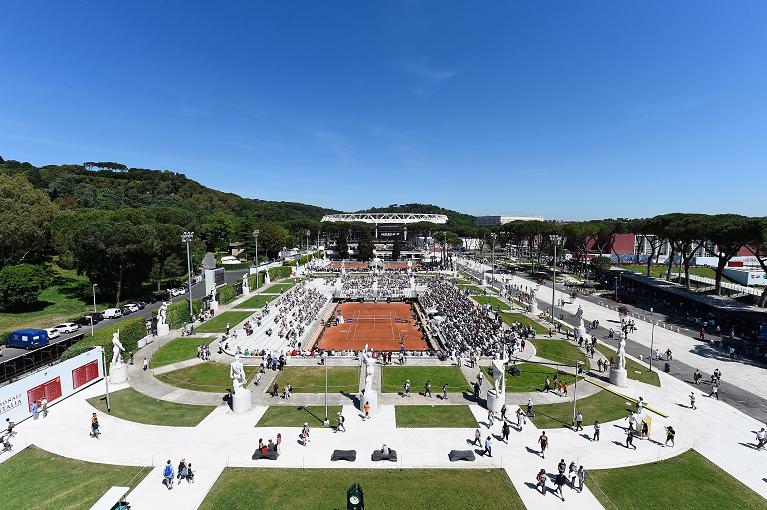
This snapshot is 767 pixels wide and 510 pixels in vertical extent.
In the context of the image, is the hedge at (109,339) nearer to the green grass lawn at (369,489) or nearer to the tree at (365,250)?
the green grass lawn at (369,489)

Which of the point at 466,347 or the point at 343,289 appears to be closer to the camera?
the point at 466,347

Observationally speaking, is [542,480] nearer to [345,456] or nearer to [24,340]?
[345,456]

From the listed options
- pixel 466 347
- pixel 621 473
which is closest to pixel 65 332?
pixel 466 347

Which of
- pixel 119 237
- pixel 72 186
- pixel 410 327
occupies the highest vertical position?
pixel 72 186

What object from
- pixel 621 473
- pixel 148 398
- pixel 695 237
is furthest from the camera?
pixel 695 237

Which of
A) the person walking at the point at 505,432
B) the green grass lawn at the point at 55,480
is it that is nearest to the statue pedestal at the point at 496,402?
the person walking at the point at 505,432

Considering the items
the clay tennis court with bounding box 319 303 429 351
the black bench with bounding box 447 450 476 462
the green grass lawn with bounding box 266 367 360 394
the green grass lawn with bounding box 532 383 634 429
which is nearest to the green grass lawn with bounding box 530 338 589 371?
the green grass lawn with bounding box 532 383 634 429

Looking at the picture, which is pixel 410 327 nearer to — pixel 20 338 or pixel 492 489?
pixel 492 489

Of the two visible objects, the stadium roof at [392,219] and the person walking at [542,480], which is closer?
the person walking at [542,480]
